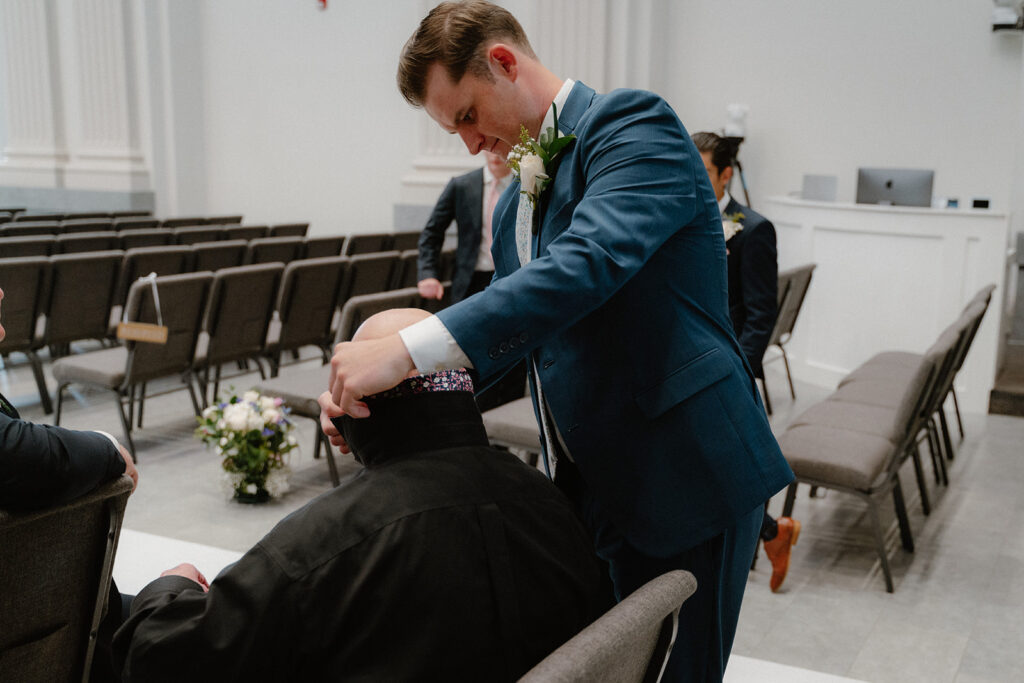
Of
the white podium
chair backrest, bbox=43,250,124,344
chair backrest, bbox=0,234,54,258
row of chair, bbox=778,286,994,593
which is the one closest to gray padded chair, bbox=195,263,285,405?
chair backrest, bbox=43,250,124,344

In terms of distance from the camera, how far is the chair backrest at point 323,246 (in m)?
7.02

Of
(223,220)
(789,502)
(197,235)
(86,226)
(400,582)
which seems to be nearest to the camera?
(400,582)

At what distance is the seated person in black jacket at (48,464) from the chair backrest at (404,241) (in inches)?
244

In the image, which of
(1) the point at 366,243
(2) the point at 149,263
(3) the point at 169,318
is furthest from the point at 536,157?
(1) the point at 366,243

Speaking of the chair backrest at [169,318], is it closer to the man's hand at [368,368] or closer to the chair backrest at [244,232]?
the chair backrest at [244,232]

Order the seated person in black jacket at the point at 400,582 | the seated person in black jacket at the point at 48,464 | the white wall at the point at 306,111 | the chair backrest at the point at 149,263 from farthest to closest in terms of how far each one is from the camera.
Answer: the white wall at the point at 306,111 < the chair backrest at the point at 149,263 < the seated person in black jacket at the point at 48,464 < the seated person in black jacket at the point at 400,582

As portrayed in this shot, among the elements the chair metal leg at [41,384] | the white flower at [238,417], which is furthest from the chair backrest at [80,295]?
the white flower at [238,417]

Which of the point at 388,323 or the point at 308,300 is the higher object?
the point at 388,323

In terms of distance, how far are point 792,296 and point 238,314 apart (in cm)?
322

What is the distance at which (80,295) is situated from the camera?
5.37 meters

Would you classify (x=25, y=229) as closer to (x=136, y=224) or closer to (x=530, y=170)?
(x=136, y=224)

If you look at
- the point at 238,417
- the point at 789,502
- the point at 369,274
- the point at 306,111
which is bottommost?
the point at 789,502

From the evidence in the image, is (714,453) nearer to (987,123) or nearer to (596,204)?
(596,204)

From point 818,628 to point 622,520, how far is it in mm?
1992
